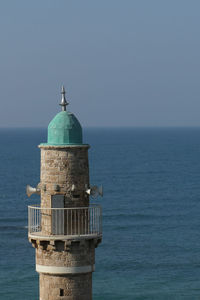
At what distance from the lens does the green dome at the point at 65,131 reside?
114 feet

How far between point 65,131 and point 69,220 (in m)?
3.37

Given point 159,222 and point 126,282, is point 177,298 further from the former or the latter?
point 159,222

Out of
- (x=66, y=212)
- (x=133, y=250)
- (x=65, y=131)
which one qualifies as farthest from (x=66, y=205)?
(x=133, y=250)

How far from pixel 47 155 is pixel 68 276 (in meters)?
4.66

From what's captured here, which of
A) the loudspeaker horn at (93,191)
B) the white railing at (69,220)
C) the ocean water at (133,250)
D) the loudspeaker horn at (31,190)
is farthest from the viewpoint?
the ocean water at (133,250)

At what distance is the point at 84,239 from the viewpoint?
34719 mm

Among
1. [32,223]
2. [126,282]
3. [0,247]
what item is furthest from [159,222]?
[32,223]

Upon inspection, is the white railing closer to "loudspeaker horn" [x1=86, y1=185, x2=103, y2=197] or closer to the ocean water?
"loudspeaker horn" [x1=86, y1=185, x2=103, y2=197]

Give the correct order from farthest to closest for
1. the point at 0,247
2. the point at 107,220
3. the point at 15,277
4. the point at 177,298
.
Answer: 1. the point at 107,220
2. the point at 0,247
3. the point at 15,277
4. the point at 177,298

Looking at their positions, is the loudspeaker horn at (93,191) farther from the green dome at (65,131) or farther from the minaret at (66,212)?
the green dome at (65,131)

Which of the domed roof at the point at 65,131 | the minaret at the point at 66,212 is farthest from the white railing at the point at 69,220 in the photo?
the domed roof at the point at 65,131

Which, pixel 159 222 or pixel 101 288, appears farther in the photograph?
pixel 159 222

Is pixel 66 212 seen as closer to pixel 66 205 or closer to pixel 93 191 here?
pixel 66 205

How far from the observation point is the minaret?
34.6 meters
